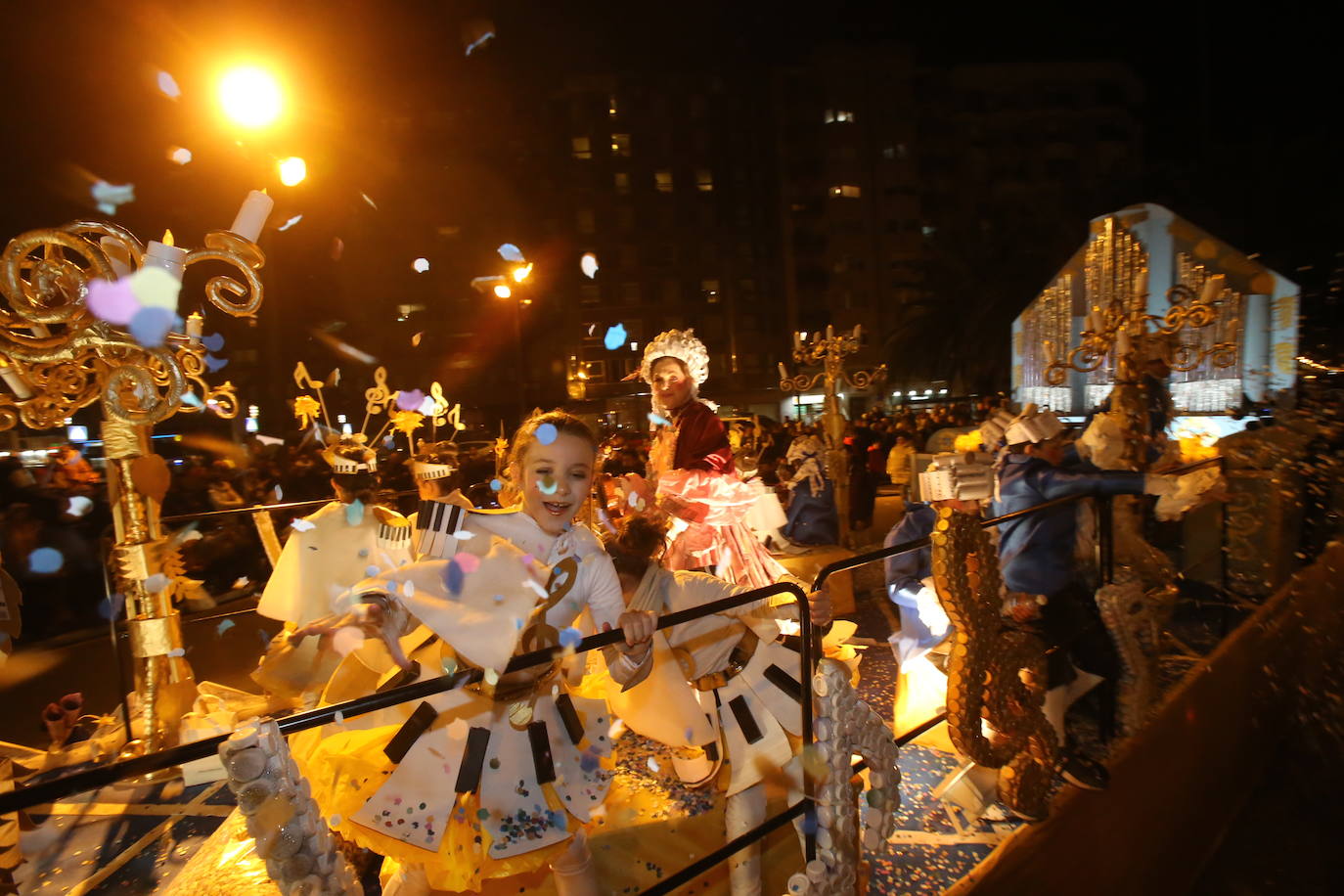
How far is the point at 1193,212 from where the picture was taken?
14.8 m

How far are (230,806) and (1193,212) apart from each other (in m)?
19.2

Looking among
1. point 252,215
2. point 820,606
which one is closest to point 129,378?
point 252,215

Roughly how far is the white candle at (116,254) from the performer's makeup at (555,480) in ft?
8.49

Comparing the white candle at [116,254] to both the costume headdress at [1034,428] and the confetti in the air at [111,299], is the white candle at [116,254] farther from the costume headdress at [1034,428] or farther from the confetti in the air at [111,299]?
the costume headdress at [1034,428]

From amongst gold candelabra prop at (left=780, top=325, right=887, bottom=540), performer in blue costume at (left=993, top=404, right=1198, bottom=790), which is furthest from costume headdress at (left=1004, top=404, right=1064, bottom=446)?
gold candelabra prop at (left=780, top=325, right=887, bottom=540)

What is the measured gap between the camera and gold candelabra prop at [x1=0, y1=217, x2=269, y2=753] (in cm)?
311

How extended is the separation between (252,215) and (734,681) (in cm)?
283

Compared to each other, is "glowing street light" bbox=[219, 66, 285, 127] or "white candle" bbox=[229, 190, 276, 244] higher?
"glowing street light" bbox=[219, 66, 285, 127]

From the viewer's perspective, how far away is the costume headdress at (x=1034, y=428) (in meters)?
3.86

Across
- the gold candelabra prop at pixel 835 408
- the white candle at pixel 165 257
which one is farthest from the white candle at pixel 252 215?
the gold candelabra prop at pixel 835 408

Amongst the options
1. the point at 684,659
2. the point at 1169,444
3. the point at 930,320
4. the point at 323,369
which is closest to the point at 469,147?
the point at 323,369

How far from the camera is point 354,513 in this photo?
140 inches

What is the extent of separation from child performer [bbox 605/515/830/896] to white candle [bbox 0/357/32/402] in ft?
10.2

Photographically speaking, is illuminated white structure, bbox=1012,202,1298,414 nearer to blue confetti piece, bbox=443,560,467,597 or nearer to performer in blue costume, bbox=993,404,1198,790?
performer in blue costume, bbox=993,404,1198,790
